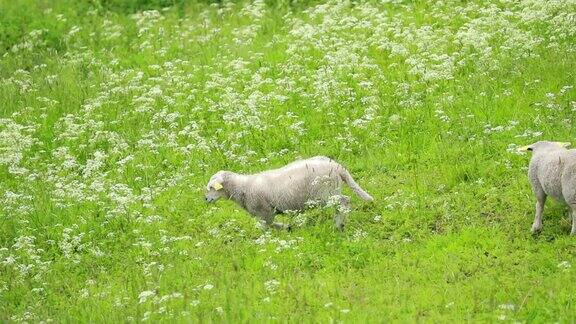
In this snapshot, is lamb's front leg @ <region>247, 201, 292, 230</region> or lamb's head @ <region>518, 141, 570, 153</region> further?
lamb's front leg @ <region>247, 201, 292, 230</region>

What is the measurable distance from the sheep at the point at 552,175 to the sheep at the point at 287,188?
236cm

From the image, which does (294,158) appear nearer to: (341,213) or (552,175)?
(341,213)

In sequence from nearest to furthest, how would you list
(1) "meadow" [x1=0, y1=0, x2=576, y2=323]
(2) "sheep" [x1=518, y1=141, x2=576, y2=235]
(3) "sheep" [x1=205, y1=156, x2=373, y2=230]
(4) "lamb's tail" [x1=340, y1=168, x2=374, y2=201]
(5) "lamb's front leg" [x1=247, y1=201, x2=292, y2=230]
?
(1) "meadow" [x1=0, y1=0, x2=576, y2=323]
(2) "sheep" [x1=518, y1=141, x2=576, y2=235]
(3) "sheep" [x1=205, y1=156, x2=373, y2=230]
(4) "lamb's tail" [x1=340, y1=168, x2=374, y2=201]
(5) "lamb's front leg" [x1=247, y1=201, x2=292, y2=230]

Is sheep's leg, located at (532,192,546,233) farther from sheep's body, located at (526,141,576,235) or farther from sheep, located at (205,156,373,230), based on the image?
sheep, located at (205,156,373,230)

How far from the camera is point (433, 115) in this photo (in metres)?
15.6

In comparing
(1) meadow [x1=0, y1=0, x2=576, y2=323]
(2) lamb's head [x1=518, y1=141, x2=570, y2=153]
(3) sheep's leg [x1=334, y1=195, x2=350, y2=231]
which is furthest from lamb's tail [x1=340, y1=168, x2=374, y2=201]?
(2) lamb's head [x1=518, y1=141, x2=570, y2=153]

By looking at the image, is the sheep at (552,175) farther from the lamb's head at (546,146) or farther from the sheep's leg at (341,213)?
the sheep's leg at (341,213)

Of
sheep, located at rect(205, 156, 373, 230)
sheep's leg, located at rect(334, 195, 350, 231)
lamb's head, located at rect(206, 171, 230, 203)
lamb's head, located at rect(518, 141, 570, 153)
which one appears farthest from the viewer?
lamb's head, located at rect(206, 171, 230, 203)

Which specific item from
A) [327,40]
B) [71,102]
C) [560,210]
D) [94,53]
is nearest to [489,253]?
[560,210]

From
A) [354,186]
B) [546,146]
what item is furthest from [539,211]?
[354,186]

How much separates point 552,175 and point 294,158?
497cm

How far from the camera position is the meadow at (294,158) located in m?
11.3

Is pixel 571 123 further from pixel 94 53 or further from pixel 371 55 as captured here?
pixel 94 53

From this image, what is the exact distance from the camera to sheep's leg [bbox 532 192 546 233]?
12.0m
